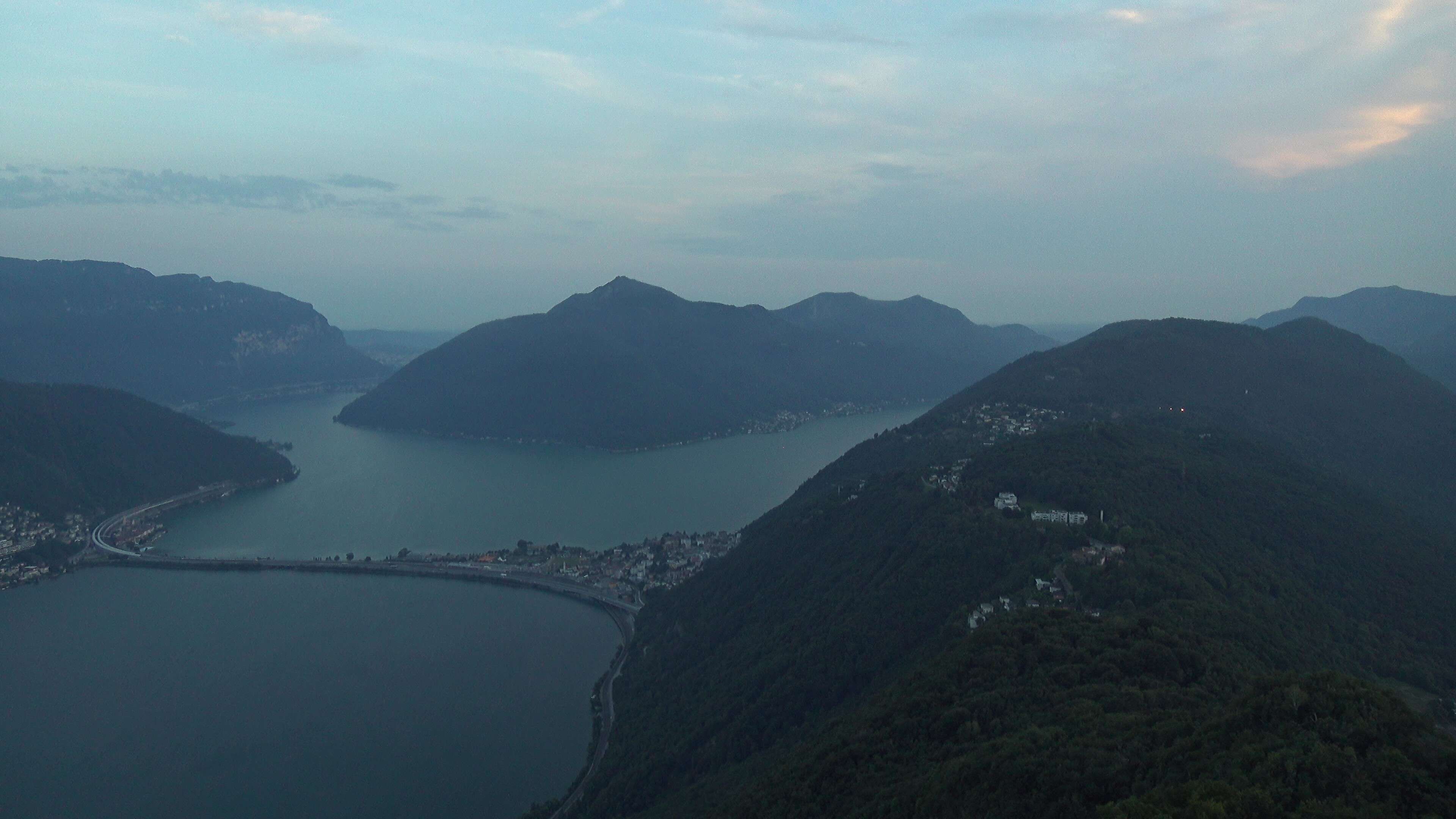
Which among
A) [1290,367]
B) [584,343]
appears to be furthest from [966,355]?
[1290,367]

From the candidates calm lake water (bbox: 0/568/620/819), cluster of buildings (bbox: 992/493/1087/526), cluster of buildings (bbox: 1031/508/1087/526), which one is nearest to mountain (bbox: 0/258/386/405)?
calm lake water (bbox: 0/568/620/819)

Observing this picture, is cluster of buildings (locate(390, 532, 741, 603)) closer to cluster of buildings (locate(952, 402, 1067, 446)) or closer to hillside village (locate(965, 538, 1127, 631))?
cluster of buildings (locate(952, 402, 1067, 446))

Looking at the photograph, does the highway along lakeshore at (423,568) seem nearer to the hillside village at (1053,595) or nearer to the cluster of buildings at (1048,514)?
the cluster of buildings at (1048,514)

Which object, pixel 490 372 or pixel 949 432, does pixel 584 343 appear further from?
pixel 949 432

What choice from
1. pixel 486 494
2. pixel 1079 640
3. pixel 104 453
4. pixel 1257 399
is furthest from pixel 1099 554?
pixel 104 453

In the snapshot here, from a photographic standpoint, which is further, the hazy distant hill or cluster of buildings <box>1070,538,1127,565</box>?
cluster of buildings <box>1070,538,1127,565</box>

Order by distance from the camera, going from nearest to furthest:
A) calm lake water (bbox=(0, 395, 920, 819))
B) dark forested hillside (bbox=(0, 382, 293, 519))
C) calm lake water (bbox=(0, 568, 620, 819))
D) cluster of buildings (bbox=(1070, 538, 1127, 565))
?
1. cluster of buildings (bbox=(1070, 538, 1127, 565))
2. calm lake water (bbox=(0, 568, 620, 819))
3. calm lake water (bbox=(0, 395, 920, 819))
4. dark forested hillside (bbox=(0, 382, 293, 519))
